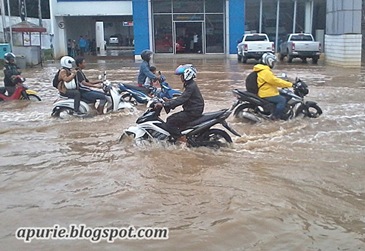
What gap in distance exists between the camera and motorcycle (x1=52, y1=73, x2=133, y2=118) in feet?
34.9

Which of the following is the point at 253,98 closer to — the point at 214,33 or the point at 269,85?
the point at 269,85

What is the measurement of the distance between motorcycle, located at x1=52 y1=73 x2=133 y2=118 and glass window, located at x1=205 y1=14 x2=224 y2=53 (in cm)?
2385

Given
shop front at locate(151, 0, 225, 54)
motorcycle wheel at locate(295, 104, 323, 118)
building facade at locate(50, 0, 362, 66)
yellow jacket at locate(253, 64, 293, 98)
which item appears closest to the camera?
yellow jacket at locate(253, 64, 293, 98)

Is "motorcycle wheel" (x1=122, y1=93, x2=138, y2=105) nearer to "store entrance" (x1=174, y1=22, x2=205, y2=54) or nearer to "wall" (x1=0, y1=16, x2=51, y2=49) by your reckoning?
"wall" (x1=0, y1=16, x2=51, y2=49)

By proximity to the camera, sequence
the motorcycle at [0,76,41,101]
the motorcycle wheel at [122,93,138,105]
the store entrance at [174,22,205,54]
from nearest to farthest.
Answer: the motorcycle wheel at [122,93,138,105], the motorcycle at [0,76,41,101], the store entrance at [174,22,205,54]

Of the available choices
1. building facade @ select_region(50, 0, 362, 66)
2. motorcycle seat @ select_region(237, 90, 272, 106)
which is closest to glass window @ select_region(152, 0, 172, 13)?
building facade @ select_region(50, 0, 362, 66)

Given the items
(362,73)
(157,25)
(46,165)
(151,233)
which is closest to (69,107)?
(46,165)

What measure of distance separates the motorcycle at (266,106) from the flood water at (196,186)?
21cm

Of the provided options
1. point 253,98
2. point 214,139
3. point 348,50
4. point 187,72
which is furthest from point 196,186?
point 348,50

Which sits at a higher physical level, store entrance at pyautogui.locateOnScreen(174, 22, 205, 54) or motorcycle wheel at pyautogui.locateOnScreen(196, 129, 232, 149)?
store entrance at pyautogui.locateOnScreen(174, 22, 205, 54)

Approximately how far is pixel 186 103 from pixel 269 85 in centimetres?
273

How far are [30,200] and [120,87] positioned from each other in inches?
259

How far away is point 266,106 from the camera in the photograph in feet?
31.7

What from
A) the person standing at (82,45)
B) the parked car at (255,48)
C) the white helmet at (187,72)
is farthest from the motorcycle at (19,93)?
the person standing at (82,45)
